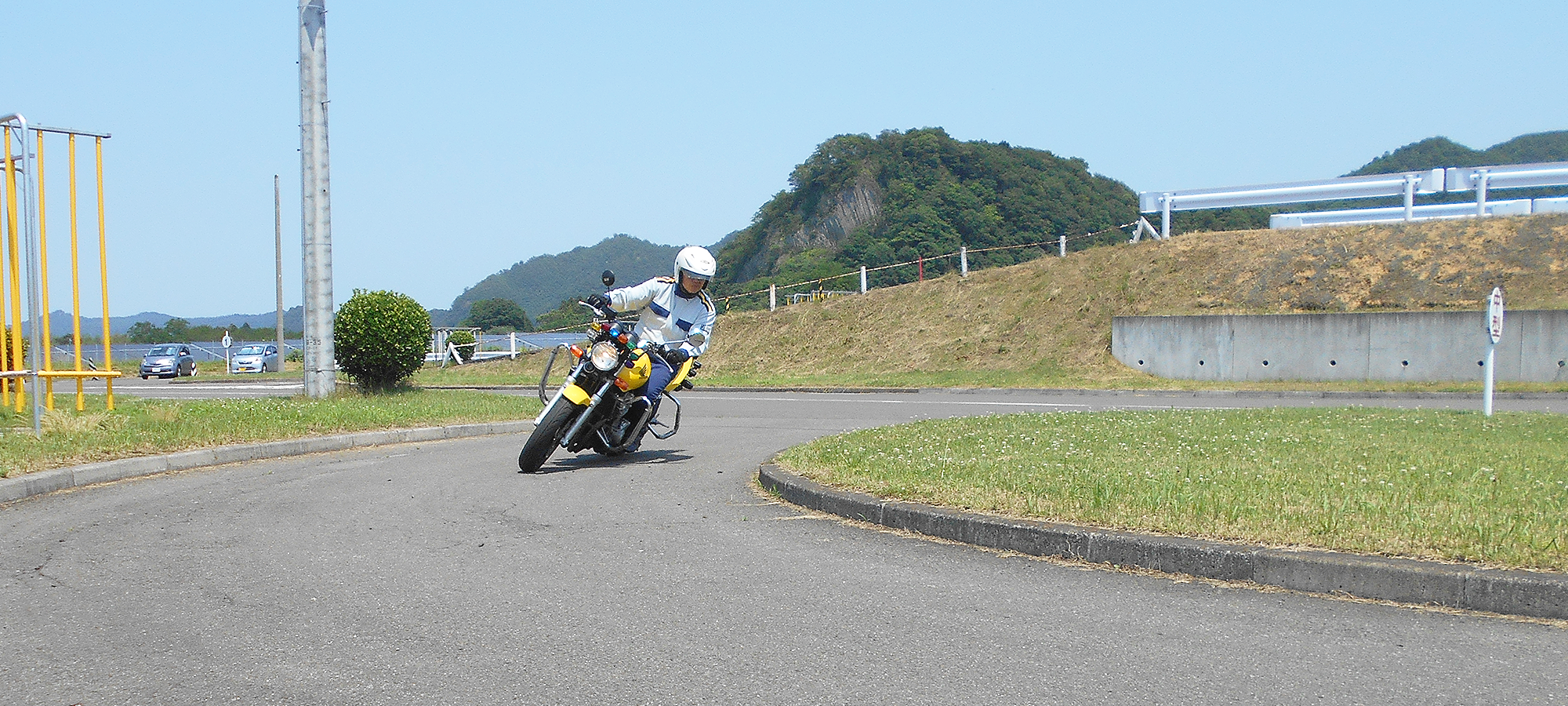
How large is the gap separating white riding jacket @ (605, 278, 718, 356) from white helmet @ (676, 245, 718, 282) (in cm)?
19

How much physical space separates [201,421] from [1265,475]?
408 inches

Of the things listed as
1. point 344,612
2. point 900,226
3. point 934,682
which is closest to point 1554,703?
point 934,682

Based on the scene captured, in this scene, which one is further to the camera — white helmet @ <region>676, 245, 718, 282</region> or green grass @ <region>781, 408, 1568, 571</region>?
white helmet @ <region>676, 245, 718, 282</region>

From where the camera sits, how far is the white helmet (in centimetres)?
1012

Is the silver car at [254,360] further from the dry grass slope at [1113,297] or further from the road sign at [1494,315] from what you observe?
the road sign at [1494,315]

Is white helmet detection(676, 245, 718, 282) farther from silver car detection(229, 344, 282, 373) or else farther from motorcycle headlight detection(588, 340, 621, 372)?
silver car detection(229, 344, 282, 373)

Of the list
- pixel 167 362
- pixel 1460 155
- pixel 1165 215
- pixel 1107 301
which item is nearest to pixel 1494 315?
pixel 1107 301

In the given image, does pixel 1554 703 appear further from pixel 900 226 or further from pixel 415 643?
pixel 900 226

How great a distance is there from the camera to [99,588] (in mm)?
5457

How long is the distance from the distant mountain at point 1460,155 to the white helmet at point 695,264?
2348 inches

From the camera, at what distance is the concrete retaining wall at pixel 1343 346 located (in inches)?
838

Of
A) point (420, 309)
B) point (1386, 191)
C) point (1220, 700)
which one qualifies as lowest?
point (1220, 700)

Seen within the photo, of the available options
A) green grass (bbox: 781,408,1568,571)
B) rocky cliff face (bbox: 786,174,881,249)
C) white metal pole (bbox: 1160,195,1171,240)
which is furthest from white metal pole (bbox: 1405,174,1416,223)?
rocky cliff face (bbox: 786,174,881,249)

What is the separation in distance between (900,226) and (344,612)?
77.8 m
